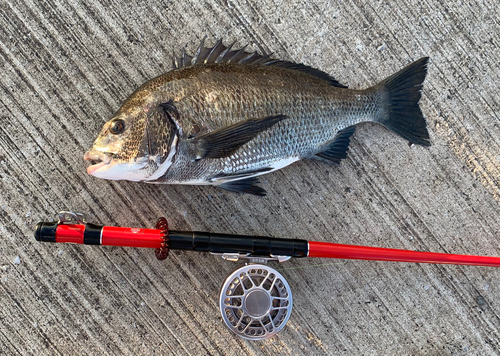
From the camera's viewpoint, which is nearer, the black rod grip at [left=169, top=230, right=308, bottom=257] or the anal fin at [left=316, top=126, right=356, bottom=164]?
the black rod grip at [left=169, top=230, right=308, bottom=257]

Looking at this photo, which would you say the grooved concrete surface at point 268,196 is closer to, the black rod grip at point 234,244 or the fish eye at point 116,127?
the black rod grip at point 234,244

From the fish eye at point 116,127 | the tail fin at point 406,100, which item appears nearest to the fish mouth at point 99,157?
the fish eye at point 116,127

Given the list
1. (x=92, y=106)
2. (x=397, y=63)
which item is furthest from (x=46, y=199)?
(x=397, y=63)

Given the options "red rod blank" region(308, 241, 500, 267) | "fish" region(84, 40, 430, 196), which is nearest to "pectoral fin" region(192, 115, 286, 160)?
"fish" region(84, 40, 430, 196)

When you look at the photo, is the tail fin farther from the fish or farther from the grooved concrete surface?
the grooved concrete surface

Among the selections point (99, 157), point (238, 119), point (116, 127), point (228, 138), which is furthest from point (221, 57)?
point (99, 157)

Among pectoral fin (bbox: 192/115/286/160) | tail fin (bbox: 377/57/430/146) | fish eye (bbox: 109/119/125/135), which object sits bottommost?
tail fin (bbox: 377/57/430/146)
